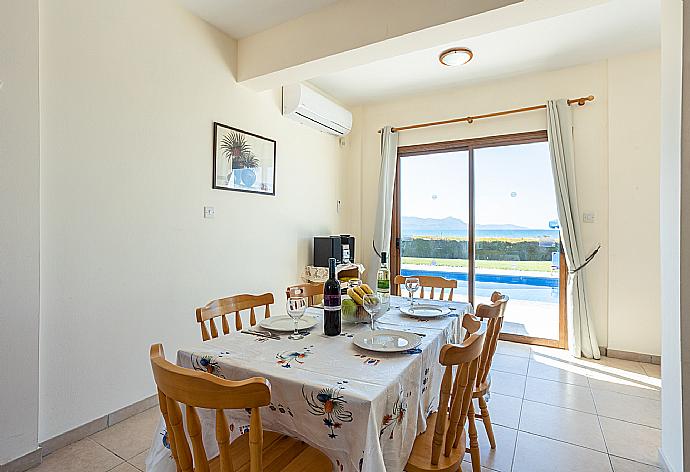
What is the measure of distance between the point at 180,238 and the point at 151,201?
34 centimetres

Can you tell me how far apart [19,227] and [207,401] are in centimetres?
165

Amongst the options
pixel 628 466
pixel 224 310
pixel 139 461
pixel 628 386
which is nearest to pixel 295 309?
pixel 224 310

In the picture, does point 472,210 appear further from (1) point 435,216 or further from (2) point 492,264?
(2) point 492,264

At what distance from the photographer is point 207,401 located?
0.83 metres

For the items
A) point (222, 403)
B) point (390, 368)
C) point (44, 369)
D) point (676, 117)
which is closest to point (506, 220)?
point (676, 117)

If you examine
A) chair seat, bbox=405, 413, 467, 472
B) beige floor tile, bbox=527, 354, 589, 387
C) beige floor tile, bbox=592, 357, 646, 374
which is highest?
chair seat, bbox=405, 413, 467, 472

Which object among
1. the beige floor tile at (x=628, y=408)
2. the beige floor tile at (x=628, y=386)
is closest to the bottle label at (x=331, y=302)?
the beige floor tile at (x=628, y=408)

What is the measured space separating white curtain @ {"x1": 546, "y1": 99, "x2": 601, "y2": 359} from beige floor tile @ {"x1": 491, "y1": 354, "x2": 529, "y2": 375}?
22.0 inches

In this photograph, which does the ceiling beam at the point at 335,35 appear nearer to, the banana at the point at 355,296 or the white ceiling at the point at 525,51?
the white ceiling at the point at 525,51

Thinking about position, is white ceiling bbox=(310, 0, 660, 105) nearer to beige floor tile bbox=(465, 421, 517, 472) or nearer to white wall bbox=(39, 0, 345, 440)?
white wall bbox=(39, 0, 345, 440)

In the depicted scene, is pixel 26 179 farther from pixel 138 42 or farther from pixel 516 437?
pixel 516 437

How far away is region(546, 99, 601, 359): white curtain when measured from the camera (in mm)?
3369

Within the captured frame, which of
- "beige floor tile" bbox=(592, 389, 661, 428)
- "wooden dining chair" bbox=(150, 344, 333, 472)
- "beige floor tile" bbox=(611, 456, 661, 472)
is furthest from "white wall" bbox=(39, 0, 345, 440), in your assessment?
"beige floor tile" bbox=(592, 389, 661, 428)

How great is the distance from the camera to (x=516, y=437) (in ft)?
6.86
